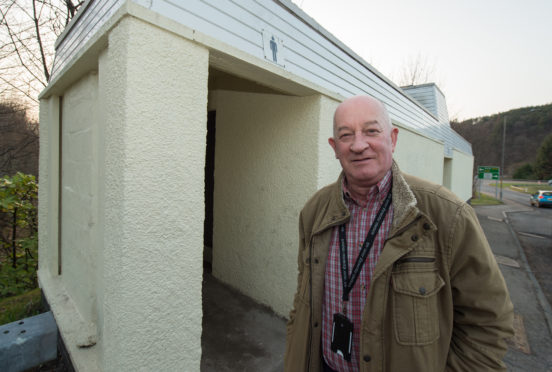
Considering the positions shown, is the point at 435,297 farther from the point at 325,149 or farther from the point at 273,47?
the point at 273,47

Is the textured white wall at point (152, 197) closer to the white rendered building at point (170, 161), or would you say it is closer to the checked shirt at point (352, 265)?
the white rendered building at point (170, 161)

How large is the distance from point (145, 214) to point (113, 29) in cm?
127

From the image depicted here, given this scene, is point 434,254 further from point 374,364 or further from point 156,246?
point 156,246

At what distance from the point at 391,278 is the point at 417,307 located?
6.1 inches

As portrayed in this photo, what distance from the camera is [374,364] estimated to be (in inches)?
50.6

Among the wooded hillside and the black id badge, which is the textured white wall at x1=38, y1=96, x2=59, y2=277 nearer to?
the black id badge

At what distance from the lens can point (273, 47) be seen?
2873 millimetres

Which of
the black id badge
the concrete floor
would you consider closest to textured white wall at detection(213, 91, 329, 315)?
the concrete floor

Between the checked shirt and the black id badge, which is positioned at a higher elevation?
the checked shirt

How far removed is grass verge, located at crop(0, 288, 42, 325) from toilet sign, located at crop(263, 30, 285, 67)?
4.87 metres

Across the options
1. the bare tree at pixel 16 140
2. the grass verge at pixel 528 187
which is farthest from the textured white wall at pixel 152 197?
the grass verge at pixel 528 187

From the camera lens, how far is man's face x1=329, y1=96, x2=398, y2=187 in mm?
1504

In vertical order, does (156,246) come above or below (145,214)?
below

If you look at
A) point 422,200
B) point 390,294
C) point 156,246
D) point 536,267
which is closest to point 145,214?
point 156,246
